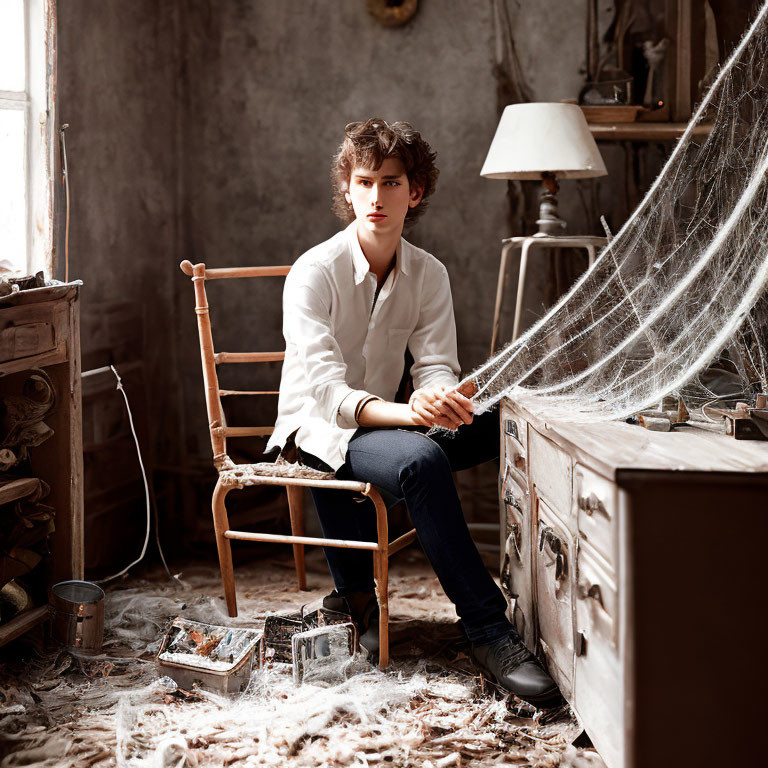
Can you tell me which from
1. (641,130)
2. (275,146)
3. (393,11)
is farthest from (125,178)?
(641,130)

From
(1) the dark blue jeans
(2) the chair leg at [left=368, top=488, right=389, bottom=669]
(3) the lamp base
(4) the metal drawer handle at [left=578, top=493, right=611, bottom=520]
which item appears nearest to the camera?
Result: (4) the metal drawer handle at [left=578, top=493, right=611, bottom=520]

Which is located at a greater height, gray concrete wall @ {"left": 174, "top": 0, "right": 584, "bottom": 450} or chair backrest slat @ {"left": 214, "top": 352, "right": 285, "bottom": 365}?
gray concrete wall @ {"left": 174, "top": 0, "right": 584, "bottom": 450}

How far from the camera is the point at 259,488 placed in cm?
323

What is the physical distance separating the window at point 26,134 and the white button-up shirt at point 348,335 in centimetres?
76

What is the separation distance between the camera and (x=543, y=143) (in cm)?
268

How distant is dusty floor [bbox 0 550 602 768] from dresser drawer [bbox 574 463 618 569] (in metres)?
0.49

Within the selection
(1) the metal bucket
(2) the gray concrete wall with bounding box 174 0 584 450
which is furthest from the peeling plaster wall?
(1) the metal bucket

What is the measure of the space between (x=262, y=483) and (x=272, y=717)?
619 millimetres

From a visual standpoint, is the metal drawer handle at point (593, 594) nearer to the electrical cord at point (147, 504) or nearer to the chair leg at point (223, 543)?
the chair leg at point (223, 543)

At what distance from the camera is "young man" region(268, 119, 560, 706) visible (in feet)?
6.70

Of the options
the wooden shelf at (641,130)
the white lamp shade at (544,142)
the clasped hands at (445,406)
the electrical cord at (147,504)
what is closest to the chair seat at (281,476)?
the clasped hands at (445,406)

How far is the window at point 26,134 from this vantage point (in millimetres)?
2428

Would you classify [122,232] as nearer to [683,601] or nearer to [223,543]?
[223,543]

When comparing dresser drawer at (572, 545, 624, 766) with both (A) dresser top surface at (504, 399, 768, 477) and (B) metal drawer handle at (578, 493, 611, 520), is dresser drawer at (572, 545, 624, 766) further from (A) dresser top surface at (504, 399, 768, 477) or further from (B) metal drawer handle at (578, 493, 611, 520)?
(A) dresser top surface at (504, 399, 768, 477)
